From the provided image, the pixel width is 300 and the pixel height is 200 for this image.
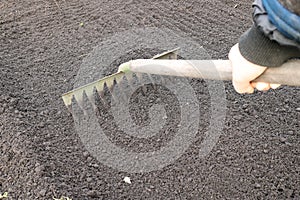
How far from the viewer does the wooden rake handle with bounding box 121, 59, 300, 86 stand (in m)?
1.67

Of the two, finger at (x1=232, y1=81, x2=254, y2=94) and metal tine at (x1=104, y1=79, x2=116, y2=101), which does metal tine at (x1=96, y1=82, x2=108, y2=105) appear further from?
finger at (x1=232, y1=81, x2=254, y2=94)

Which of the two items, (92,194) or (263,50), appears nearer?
(263,50)

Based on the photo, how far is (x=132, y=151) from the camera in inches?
99.4

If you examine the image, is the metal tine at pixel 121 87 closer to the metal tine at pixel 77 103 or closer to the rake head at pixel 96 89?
the rake head at pixel 96 89

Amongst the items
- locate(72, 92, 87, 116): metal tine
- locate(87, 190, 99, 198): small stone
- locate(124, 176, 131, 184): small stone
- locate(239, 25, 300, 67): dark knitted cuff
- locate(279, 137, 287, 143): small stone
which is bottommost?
locate(124, 176, 131, 184): small stone

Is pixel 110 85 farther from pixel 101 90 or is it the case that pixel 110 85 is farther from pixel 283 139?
pixel 283 139

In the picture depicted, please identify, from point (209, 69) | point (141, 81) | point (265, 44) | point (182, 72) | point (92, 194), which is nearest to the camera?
point (265, 44)

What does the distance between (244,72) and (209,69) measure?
0.30 m

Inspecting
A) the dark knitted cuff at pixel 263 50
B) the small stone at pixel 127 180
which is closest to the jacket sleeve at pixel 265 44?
the dark knitted cuff at pixel 263 50

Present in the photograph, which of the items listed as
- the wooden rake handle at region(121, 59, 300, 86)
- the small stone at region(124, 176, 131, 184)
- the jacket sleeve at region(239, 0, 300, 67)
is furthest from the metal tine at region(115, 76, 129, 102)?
the jacket sleeve at region(239, 0, 300, 67)

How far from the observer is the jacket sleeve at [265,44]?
1502 mm

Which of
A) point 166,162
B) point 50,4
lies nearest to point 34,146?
point 166,162

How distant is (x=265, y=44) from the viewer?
1.57 m

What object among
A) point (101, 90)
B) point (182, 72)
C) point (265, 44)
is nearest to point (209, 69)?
point (182, 72)
